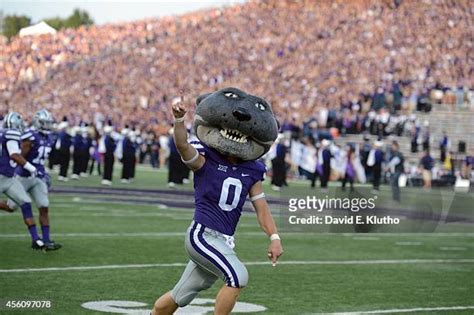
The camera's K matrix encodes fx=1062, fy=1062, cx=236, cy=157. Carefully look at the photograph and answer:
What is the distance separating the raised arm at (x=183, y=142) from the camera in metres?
5.74

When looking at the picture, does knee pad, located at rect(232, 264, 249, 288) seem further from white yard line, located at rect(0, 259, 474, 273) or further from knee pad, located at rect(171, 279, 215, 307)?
white yard line, located at rect(0, 259, 474, 273)

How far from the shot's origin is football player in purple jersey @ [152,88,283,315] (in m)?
6.12

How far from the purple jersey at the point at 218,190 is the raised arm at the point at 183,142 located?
79 mm

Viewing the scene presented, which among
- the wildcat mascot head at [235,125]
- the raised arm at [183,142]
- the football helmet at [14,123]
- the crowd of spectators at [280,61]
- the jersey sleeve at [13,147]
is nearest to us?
the raised arm at [183,142]

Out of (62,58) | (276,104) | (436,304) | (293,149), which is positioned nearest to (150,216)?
(436,304)

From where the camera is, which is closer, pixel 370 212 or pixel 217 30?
pixel 370 212

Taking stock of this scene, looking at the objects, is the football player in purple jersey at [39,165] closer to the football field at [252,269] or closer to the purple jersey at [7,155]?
the purple jersey at [7,155]

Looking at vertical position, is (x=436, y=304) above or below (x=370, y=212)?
above

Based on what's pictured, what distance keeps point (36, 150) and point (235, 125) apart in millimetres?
5666

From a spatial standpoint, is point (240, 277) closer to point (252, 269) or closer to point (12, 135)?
point (252, 269)

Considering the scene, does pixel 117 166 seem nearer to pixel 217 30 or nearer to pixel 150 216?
pixel 217 30

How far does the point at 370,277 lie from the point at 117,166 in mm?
31398

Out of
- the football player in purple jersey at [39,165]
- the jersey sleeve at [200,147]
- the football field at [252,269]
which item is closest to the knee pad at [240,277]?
the jersey sleeve at [200,147]

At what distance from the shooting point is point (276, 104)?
128 feet
